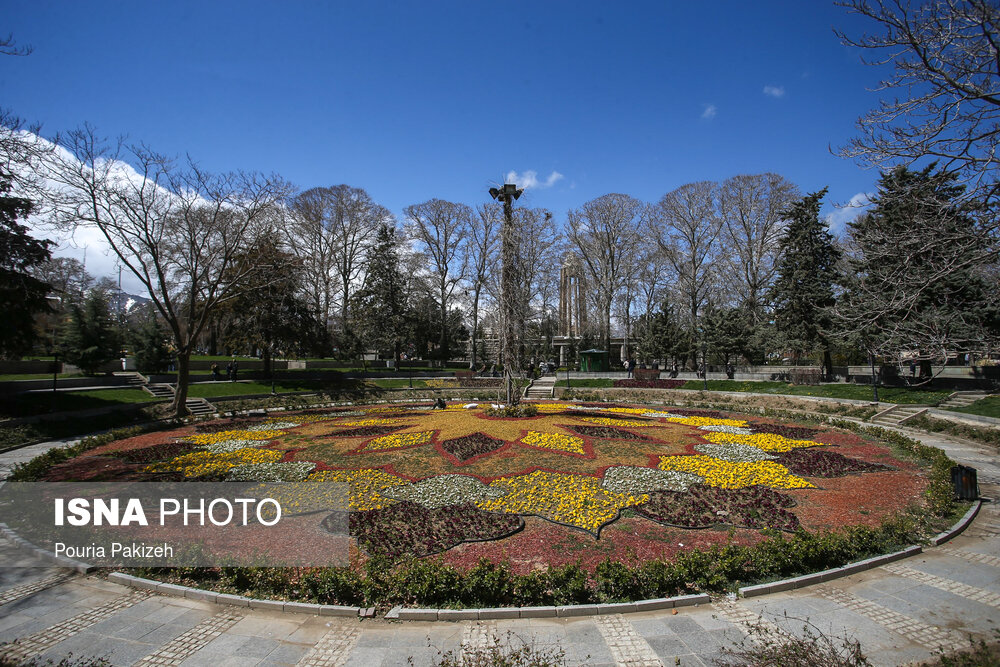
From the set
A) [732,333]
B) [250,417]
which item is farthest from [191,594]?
[732,333]

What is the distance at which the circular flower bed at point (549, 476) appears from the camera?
8133mm

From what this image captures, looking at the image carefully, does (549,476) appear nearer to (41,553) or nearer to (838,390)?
(41,553)

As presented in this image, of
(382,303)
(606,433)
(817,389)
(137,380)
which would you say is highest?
(382,303)

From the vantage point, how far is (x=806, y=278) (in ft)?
107

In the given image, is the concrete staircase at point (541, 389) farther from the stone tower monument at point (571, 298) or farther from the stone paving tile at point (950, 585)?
the stone paving tile at point (950, 585)

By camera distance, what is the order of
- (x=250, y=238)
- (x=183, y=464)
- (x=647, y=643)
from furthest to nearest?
1. (x=250, y=238)
2. (x=183, y=464)
3. (x=647, y=643)

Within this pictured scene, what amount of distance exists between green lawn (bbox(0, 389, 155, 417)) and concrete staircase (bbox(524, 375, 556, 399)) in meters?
23.7

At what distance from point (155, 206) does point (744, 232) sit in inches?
1698

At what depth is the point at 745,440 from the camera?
1588 centimetres

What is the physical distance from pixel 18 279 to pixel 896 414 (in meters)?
39.8

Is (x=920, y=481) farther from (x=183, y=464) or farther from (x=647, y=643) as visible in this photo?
(x=183, y=464)

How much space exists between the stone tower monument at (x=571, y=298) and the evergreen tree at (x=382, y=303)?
1816cm

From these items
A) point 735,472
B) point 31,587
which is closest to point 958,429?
point 735,472

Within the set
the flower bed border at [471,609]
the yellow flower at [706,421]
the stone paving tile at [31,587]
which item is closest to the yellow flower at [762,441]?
the yellow flower at [706,421]
